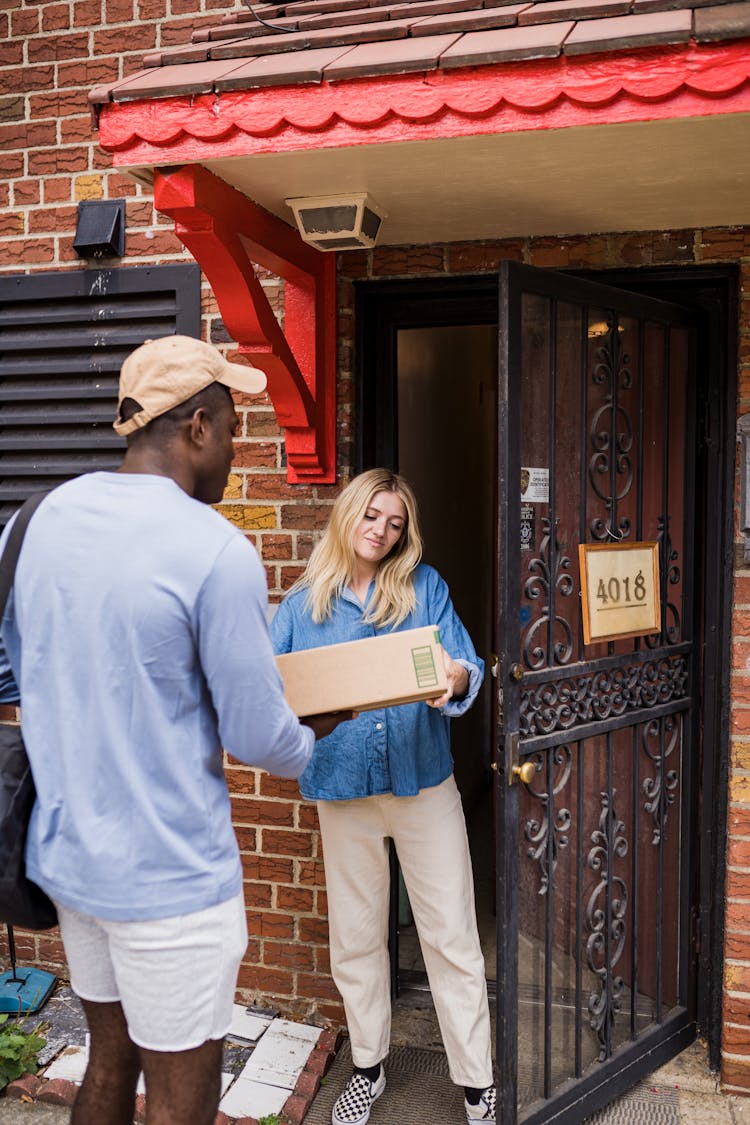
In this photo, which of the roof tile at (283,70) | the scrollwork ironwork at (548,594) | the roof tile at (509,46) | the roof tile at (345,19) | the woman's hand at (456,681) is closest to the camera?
the roof tile at (509,46)

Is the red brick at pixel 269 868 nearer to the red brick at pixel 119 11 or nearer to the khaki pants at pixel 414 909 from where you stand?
the khaki pants at pixel 414 909

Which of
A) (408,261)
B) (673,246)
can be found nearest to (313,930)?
(408,261)

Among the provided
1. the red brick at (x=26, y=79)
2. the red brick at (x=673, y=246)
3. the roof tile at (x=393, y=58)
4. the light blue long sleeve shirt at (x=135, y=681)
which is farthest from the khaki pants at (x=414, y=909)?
the red brick at (x=26, y=79)

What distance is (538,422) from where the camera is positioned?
2760 mm

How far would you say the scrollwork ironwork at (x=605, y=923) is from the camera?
9.98ft

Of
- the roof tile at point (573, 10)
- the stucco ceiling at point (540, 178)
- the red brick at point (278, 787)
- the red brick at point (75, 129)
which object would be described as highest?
the red brick at point (75, 129)

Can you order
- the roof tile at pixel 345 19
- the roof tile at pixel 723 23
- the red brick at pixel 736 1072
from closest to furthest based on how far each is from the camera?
the roof tile at pixel 723 23, the roof tile at pixel 345 19, the red brick at pixel 736 1072

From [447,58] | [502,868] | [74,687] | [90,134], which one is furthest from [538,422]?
[90,134]

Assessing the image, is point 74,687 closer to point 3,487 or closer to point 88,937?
point 88,937

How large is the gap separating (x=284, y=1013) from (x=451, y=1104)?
682 millimetres

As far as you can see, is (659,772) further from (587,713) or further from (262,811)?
(262,811)

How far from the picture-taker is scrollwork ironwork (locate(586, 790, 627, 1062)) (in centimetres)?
304

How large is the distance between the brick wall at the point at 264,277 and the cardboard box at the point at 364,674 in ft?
3.75

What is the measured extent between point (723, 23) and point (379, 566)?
1652 millimetres
